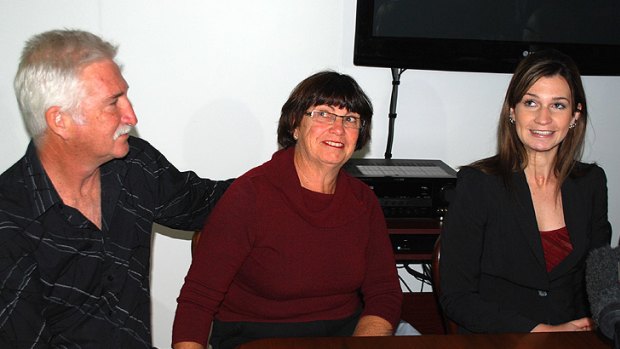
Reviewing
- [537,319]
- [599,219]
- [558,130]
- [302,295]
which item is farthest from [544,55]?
[302,295]

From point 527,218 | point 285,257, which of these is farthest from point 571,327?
point 285,257

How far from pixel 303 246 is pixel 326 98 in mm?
413

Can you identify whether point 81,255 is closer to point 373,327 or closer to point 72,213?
point 72,213

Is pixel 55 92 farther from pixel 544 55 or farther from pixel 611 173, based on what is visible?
pixel 611 173

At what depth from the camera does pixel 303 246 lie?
2.02 meters

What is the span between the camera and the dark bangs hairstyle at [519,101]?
2201 millimetres

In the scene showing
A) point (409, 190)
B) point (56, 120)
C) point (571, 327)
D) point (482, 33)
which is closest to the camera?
point (56, 120)

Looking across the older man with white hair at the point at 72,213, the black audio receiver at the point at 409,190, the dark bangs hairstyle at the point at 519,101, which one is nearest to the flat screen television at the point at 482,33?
the black audio receiver at the point at 409,190

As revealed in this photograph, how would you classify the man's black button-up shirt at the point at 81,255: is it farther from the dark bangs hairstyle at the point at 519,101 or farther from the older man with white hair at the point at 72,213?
the dark bangs hairstyle at the point at 519,101

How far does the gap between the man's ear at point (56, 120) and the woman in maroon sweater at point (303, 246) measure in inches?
18.6

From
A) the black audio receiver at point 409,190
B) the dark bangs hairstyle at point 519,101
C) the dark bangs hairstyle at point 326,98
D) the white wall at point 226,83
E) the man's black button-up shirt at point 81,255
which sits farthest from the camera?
the white wall at point 226,83

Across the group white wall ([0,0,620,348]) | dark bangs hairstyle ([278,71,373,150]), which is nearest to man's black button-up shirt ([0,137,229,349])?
dark bangs hairstyle ([278,71,373,150])

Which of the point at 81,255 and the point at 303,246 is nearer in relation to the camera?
the point at 81,255

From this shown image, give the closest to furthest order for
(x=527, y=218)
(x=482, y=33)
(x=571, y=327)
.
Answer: (x=571, y=327) → (x=527, y=218) → (x=482, y=33)
